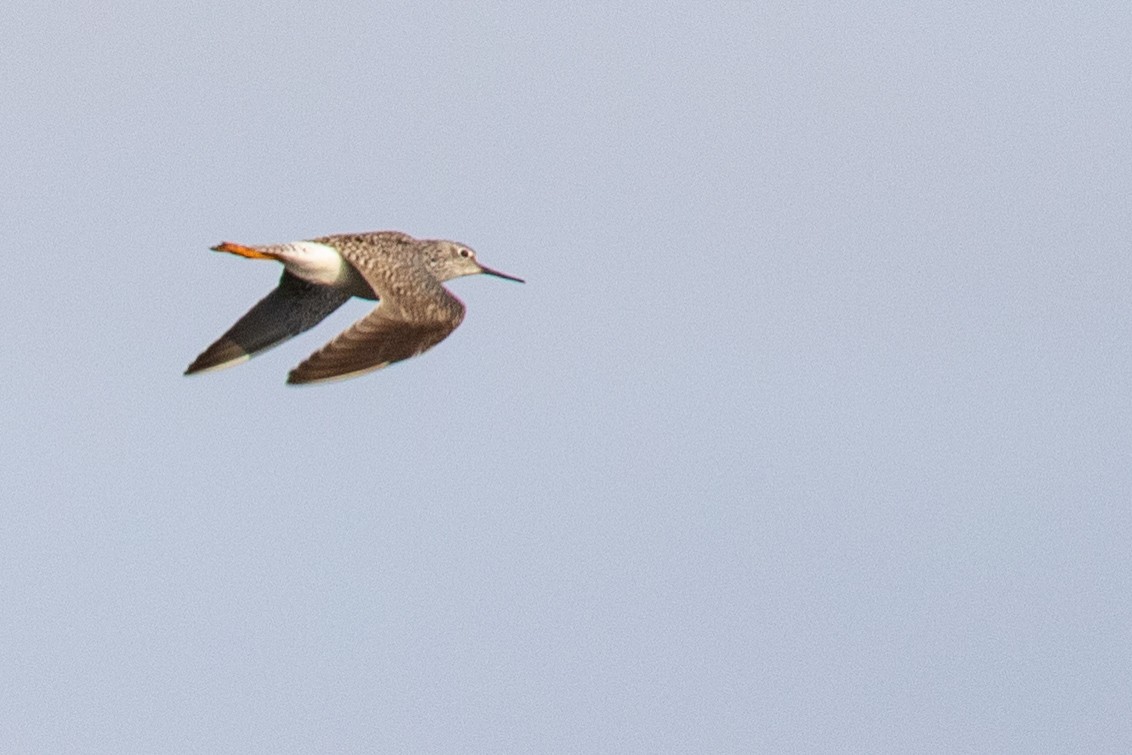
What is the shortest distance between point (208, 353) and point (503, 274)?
4937mm

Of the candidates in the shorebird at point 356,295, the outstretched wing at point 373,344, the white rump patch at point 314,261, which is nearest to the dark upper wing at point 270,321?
the shorebird at point 356,295

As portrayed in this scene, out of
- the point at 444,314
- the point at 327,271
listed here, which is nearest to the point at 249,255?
the point at 327,271

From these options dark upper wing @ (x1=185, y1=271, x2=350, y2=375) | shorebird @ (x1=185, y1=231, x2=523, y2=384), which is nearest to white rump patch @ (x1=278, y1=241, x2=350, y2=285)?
shorebird @ (x1=185, y1=231, x2=523, y2=384)

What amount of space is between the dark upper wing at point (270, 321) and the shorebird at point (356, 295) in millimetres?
15

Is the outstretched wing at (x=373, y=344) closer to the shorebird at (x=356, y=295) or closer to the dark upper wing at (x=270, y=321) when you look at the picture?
the shorebird at (x=356, y=295)

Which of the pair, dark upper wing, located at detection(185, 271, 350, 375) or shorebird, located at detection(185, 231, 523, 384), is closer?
shorebird, located at detection(185, 231, 523, 384)

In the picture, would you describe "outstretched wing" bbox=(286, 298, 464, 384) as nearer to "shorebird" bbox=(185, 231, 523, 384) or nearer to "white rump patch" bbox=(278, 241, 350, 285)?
"shorebird" bbox=(185, 231, 523, 384)

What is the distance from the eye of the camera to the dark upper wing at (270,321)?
119ft

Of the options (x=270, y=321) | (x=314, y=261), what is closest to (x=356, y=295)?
(x=270, y=321)

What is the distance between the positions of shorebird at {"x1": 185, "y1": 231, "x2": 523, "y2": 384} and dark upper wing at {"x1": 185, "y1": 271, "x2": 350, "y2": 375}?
0.01 metres

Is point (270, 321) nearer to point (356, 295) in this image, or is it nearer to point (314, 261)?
point (356, 295)

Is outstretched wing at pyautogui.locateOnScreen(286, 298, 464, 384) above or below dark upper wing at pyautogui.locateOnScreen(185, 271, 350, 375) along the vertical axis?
above

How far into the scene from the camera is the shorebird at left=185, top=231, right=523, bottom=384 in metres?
30.4

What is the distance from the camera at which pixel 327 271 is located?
34469 mm
